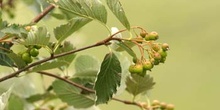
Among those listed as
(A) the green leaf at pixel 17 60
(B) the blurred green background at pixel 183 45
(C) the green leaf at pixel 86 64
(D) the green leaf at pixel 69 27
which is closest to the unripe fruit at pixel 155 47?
(D) the green leaf at pixel 69 27

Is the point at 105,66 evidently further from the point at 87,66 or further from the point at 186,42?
the point at 186,42

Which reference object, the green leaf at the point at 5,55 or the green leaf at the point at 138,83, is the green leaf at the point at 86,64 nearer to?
the green leaf at the point at 138,83

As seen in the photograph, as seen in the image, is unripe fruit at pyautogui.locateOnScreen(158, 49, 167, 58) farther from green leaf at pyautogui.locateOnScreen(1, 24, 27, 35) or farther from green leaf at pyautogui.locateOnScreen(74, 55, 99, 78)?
green leaf at pyautogui.locateOnScreen(74, 55, 99, 78)

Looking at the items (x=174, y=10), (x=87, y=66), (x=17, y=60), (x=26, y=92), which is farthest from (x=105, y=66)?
(x=174, y=10)

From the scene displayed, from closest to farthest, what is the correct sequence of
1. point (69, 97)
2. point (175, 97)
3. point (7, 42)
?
point (7, 42)
point (69, 97)
point (175, 97)

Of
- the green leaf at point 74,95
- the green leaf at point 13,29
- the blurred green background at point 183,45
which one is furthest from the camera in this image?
the blurred green background at point 183,45

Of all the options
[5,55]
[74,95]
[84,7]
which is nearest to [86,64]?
[74,95]
